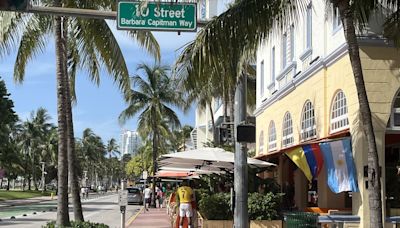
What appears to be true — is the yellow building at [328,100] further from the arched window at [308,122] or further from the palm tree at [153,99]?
the palm tree at [153,99]

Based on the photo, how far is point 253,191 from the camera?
61.6 feet

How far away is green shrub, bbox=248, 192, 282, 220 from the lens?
17.0 m

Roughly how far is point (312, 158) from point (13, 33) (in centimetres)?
864

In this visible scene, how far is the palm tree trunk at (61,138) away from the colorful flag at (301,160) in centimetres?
628

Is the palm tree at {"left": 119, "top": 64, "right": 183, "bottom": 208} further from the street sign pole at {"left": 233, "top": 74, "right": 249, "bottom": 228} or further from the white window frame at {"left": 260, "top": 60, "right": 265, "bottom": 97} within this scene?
the street sign pole at {"left": 233, "top": 74, "right": 249, "bottom": 228}

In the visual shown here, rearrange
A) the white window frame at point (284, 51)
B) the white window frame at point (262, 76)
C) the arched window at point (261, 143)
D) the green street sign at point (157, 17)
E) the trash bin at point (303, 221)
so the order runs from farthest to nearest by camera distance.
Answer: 1. the arched window at point (261, 143)
2. the white window frame at point (262, 76)
3. the white window frame at point (284, 51)
4. the trash bin at point (303, 221)
5. the green street sign at point (157, 17)

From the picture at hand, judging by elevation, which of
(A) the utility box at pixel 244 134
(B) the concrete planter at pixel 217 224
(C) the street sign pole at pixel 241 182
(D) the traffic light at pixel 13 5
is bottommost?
(B) the concrete planter at pixel 217 224

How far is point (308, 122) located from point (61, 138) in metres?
9.88

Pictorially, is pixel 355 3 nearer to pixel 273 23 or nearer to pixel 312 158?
pixel 273 23

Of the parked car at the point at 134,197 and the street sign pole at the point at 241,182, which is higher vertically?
the street sign pole at the point at 241,182

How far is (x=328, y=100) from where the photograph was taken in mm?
18328

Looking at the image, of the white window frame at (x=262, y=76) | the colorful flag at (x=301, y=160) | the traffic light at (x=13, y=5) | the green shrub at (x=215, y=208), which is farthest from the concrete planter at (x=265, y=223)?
the white window frame at (x=262, y=76)

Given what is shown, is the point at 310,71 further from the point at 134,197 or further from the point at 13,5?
the point at 134,197

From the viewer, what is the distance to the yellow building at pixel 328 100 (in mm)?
15789
